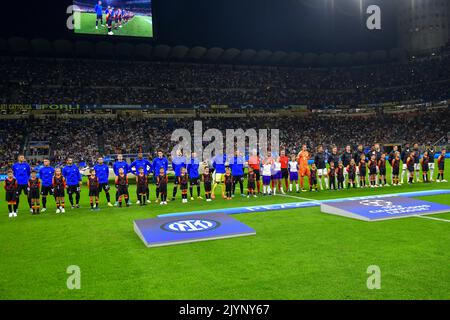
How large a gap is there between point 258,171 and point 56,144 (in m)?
27.2

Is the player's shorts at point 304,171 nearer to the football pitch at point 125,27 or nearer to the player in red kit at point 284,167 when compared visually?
the player in red kit at point 284,167

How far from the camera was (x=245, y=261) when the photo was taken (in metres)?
6.83

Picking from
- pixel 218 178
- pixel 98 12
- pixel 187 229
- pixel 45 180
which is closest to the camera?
pixel 187 229

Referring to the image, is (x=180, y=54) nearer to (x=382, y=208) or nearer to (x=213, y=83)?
(x=213, y=83)

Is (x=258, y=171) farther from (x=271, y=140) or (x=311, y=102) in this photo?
(x=311, y=102)

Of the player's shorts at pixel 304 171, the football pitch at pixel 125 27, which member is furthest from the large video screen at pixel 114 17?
the player's shorts at pixel 304 171

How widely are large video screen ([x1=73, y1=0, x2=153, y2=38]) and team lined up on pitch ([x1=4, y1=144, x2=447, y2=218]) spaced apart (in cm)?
2283

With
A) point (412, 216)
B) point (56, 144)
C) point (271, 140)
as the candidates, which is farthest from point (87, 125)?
point (412, 216)

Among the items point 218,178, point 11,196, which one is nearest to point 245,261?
point 218,178

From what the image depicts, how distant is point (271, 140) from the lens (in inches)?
1715

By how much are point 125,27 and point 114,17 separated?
126cm

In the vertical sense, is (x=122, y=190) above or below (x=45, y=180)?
below

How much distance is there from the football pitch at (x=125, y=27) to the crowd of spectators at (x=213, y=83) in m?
8.59

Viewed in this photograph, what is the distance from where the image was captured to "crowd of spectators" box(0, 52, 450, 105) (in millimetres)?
40250
